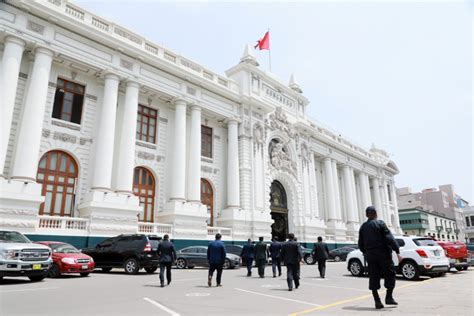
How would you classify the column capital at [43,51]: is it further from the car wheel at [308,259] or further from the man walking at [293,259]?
the car wheel at [308,259]

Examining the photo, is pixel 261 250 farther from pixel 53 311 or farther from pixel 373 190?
pixel 373 190

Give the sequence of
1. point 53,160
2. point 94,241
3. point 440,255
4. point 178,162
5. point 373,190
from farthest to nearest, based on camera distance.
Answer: point 373,190 < point 178,162 < point 53,160 < point 94,241 < point 440,255

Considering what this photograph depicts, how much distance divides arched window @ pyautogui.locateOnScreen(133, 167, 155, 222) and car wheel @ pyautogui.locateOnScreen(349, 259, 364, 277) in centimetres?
1361

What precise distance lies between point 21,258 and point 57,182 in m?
9.50

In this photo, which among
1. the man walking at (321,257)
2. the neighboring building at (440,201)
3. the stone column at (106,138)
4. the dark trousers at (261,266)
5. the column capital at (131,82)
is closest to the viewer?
the man walking at (321,257)

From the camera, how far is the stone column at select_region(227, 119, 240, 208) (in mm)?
26422

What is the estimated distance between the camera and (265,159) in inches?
1169

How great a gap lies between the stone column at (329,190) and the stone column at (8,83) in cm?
3123

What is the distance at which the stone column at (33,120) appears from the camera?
53.5 ft

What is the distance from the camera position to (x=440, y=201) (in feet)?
293

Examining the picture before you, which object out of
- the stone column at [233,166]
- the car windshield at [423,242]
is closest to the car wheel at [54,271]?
the car windshield at [423,242]

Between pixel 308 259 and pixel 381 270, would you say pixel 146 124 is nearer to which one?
pixel 308 259

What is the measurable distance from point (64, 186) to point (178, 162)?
286 inches

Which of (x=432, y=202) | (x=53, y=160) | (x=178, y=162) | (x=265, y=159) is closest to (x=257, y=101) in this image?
(x=265, y=159)
